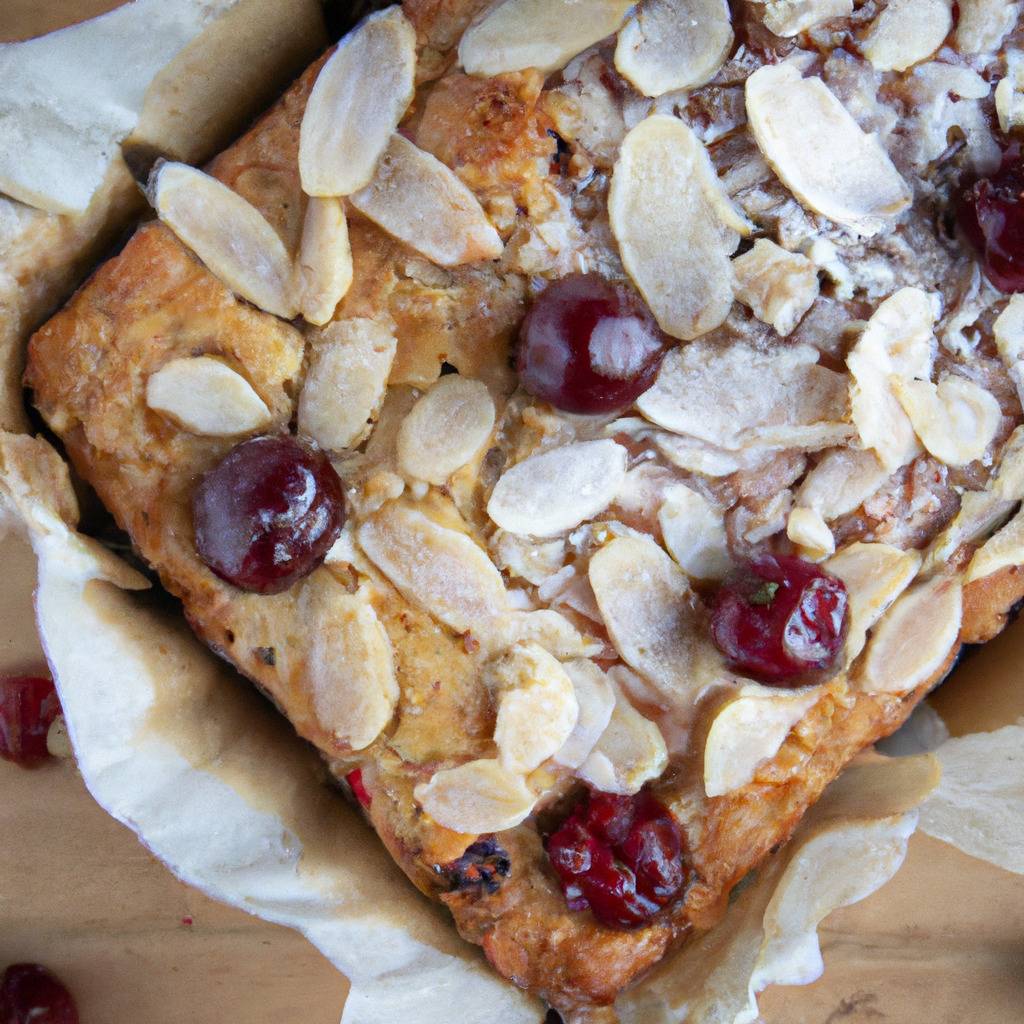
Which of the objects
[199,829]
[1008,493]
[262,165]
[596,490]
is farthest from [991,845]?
[262,165]

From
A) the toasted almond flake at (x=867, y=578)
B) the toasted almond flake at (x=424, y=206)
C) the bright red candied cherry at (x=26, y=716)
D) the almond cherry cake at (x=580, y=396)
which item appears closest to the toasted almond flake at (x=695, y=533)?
the almond cherry cake at (x=580, y=396)

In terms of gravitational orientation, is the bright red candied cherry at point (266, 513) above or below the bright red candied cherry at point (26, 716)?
above

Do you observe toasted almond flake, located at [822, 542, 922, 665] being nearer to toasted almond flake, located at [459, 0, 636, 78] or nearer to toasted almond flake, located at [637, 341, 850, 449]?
toasted almond flake, located at [637, 341, 850, 449]

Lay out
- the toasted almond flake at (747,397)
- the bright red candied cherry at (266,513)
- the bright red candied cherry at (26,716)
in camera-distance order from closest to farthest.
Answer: the bright red candied cherry at (266,513) → the toasted almond flake at (747,397) → the bright red candied cherry at (26,716)

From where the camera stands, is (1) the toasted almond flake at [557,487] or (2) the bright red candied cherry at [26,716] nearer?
(1) the toasted almond flake at [557,487]

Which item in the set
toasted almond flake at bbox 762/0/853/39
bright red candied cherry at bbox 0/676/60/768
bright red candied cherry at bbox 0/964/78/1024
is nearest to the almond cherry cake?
toasted almond flake at bbox 762/0/853/39

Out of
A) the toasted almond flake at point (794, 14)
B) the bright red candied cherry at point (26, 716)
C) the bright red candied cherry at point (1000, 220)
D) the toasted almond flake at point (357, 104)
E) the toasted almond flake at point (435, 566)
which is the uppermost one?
the toasted almond flake at point (357, 104)

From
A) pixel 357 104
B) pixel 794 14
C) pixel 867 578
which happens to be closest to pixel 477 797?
Answer: pixel 867 578

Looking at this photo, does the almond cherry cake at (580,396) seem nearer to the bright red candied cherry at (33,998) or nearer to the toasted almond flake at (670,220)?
the toasted almond flake at (670,220)

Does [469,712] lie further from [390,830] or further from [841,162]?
[841,162]
